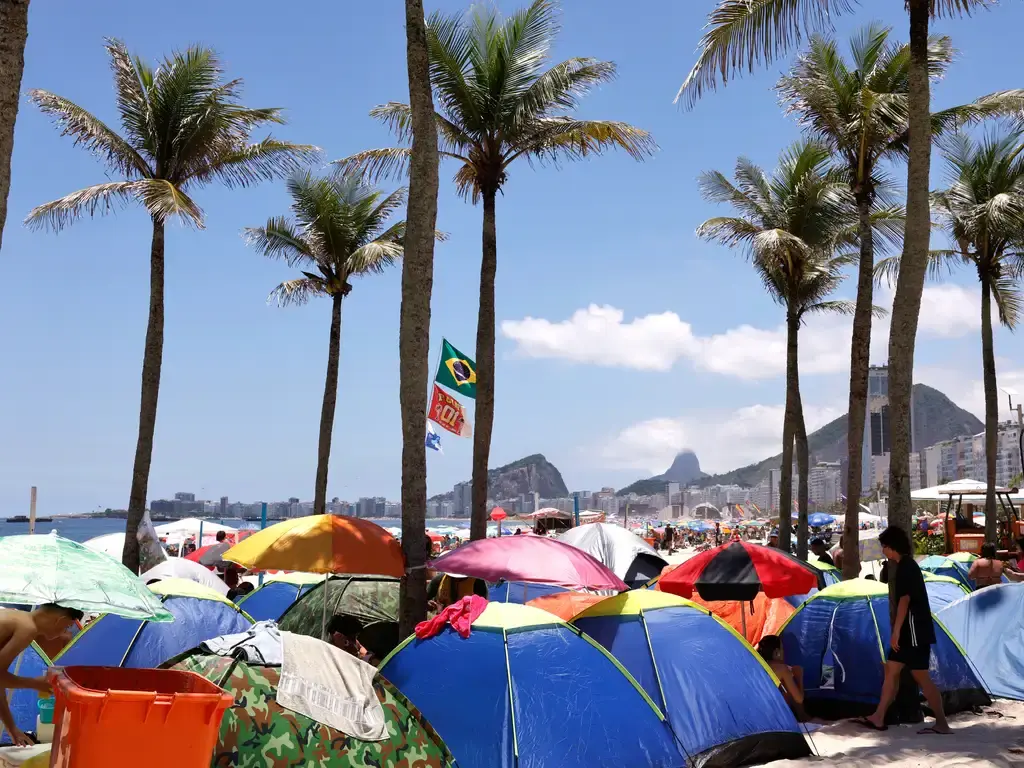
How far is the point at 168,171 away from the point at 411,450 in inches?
378

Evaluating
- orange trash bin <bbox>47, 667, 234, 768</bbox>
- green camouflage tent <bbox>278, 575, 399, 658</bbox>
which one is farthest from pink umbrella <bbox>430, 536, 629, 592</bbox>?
orange trash bin <bbox>47, 667, 234, 768</bbox>

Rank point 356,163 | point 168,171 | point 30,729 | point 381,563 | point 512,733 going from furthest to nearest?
point 168,171 → point 356,163 → point 381,563 → point 30,729 → point 512,733

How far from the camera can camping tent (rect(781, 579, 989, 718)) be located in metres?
9.37

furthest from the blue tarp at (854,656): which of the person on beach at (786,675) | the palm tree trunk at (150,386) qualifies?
the palm tree trunk at (150,386)

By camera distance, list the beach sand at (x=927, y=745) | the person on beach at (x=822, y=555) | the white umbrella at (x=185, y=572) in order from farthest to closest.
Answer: the person on beach at (x=822, y=555), the white umbrella at (x=185, y=572), the beach sand at (x=927, y=745)

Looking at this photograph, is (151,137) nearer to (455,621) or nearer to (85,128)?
(85,128)

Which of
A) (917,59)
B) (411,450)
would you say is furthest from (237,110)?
(917,59)

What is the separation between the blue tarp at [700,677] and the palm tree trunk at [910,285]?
2.28 metres

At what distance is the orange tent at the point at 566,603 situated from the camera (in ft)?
32.2

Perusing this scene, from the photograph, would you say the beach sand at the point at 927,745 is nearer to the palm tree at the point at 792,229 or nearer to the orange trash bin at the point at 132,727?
the orange trash bin at the point at 132,727

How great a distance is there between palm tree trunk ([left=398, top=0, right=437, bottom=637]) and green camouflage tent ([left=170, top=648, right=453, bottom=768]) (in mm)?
2802

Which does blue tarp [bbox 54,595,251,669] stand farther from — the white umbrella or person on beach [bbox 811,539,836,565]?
person on beach [bbox 811,539,836,565]

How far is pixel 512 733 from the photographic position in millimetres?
6570

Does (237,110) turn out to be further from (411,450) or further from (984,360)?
(984,360)
